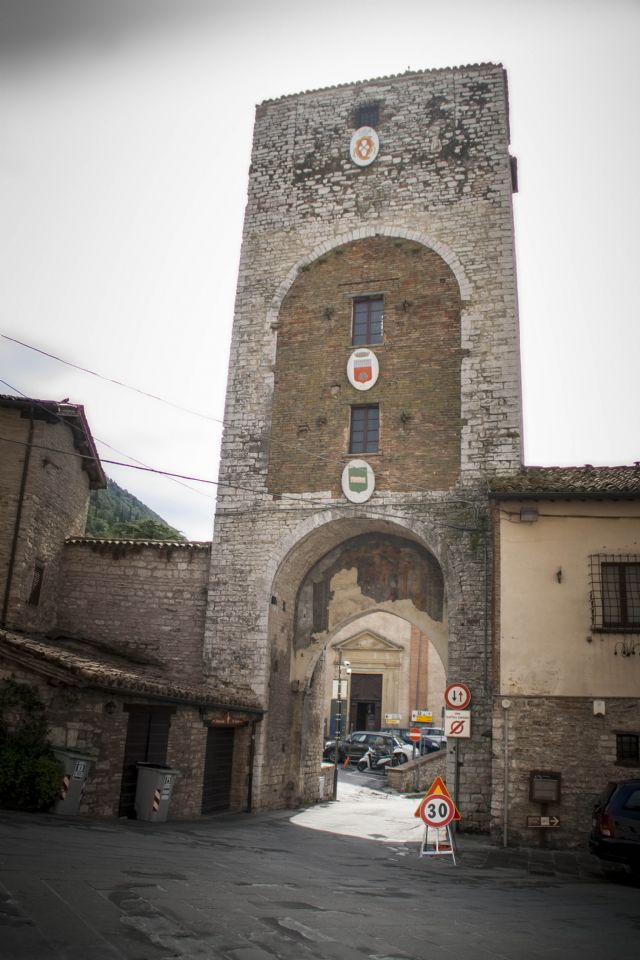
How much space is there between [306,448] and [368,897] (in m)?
11.6

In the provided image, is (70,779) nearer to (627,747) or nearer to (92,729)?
(92,729)

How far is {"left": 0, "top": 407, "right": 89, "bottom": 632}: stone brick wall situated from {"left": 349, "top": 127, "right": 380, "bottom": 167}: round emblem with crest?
996cm

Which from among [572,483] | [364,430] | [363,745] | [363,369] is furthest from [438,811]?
[363,745]

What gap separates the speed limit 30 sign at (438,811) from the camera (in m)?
10.7

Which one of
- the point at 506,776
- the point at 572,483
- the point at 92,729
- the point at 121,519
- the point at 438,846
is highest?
the point at 121,519

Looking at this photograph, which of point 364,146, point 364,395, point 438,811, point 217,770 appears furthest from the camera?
point 364,146

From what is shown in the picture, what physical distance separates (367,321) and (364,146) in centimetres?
489

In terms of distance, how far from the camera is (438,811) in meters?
10.8

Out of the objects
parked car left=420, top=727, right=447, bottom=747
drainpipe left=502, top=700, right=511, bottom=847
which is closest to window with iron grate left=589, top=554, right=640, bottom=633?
drainpipe left=502, top=700, right=511, bottom=847

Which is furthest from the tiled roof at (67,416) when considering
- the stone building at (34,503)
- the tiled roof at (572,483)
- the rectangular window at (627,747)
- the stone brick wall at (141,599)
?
the rectangular window at (627,747)

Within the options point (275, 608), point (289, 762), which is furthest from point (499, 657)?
point (289, 762)

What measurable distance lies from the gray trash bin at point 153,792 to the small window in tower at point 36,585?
6168 mm

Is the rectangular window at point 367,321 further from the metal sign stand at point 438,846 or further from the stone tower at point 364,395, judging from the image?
the metal sign stand at point 438,846

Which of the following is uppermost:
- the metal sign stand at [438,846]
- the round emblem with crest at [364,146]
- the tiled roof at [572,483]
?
the round emblem with crest at [364,146]
